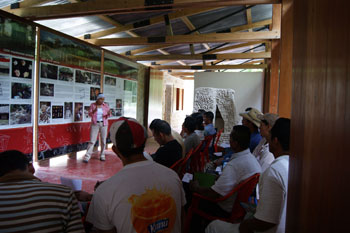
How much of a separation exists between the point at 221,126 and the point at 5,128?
5697 mm

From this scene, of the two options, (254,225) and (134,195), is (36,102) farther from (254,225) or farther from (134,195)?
(254,225)

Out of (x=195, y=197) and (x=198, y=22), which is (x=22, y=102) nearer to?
(x=195, y=197)

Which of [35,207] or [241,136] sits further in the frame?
[241,136]

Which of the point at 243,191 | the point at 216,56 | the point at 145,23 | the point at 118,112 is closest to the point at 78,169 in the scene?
the point at 118,112

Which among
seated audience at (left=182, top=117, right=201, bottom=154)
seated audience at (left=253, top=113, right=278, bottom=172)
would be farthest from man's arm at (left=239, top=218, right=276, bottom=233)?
seated audience at (left=182, top=117, right=201, bottom=154)

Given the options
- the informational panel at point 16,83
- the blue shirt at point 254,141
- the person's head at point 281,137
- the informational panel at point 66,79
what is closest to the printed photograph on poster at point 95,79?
the informational panel at point 66,79

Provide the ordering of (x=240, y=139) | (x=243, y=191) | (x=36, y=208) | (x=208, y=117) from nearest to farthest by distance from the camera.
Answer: (x=36, y=208)
(x=243, y=191)
(x=240, y=139)
(x=208, y=117)

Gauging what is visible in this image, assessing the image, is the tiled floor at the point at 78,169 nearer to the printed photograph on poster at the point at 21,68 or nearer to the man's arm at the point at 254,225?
the printed photograph on poster at the point at 21,68

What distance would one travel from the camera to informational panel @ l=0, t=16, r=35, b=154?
3.86 metres

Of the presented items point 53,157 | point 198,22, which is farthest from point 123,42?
point 53,157

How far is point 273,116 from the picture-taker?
2.50 metres

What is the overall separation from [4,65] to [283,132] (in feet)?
13.1

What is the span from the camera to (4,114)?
12.8 ft

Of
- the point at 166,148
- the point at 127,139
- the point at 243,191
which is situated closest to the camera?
the point at 127,139
